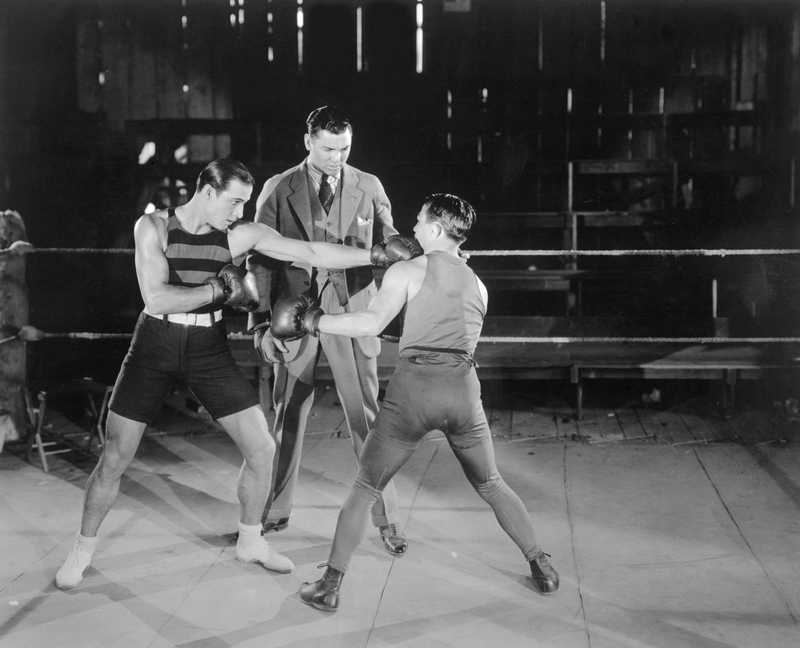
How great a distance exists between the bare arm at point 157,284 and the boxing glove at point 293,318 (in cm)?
32

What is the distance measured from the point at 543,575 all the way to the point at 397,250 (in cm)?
138

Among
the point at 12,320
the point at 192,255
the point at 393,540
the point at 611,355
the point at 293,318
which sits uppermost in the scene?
the point at 192,255

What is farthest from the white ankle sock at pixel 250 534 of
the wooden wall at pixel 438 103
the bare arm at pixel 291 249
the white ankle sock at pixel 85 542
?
the wooden wall at pixel 438 103

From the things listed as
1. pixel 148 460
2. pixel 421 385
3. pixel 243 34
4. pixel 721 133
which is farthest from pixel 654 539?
pixel 243 34

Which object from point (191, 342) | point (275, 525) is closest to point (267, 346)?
point (191, 342)

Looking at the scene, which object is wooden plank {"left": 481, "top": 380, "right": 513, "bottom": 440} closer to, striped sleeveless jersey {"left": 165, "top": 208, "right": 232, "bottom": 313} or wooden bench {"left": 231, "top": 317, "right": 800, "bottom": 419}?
wooden bench {"left": 231, "top": 317, "right": 800, "bottom": 419}

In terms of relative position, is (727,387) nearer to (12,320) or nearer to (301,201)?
(301,201)

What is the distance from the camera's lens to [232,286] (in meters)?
3.47

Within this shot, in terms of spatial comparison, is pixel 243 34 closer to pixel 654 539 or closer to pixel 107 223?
pixel 107 223

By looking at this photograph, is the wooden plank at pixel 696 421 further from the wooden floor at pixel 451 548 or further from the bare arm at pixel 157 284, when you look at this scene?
the bare arm at pixel 157 284

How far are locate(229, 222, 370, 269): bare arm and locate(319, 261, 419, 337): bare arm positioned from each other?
0.51 m

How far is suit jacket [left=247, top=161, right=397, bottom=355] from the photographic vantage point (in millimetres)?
3938

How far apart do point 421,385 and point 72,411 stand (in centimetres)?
453

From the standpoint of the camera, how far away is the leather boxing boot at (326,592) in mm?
3182
